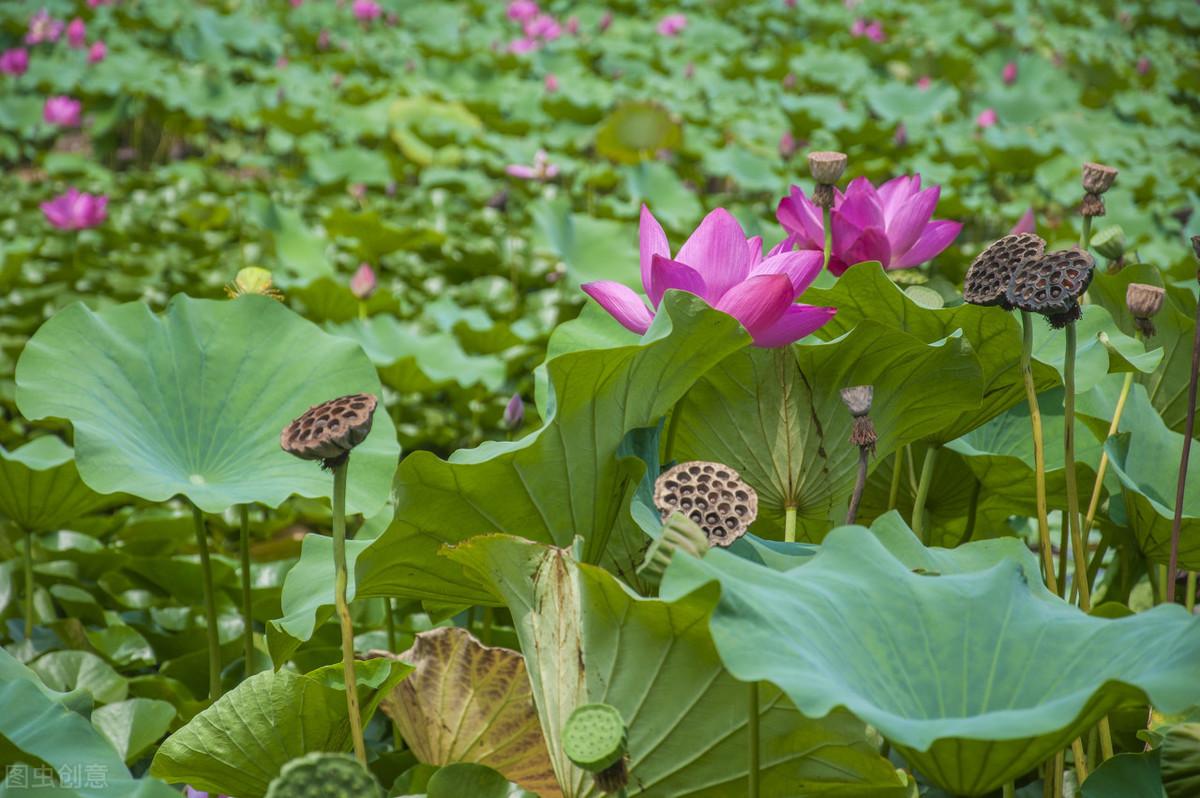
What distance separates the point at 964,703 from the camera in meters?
0.59

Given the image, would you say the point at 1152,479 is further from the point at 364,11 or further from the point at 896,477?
the point at 364,11

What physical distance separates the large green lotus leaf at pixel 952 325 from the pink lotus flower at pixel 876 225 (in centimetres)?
5

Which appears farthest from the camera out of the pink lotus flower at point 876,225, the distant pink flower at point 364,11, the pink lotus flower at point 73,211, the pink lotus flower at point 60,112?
the distant pink flower at point 364,11

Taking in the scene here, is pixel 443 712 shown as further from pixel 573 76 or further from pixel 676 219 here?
pixel 573 76

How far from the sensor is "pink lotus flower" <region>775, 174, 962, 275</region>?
92 centimetres

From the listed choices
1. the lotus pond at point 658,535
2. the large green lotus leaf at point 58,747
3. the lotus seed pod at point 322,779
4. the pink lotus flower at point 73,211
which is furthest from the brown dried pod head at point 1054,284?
the pink lotus flower at point 73,211

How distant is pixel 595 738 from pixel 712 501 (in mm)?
152

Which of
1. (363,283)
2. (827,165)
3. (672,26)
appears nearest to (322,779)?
(827,165)

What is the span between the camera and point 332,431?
60 cm

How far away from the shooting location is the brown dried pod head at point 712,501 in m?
0.61

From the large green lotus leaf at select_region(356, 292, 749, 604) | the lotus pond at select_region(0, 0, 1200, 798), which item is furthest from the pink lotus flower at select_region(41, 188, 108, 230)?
the large green lotus leaf at select_region(356, 292, 749, 604)

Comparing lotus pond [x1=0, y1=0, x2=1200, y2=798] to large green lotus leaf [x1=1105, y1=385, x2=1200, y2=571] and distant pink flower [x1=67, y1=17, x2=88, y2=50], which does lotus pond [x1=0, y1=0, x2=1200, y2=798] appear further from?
distant pink flower [x1=67, y1=17, x2=88, y2=50]

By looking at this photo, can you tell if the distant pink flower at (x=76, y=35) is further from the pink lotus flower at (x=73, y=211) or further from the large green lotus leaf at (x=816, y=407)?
the large green lotus leaf at (x=816, y=407)

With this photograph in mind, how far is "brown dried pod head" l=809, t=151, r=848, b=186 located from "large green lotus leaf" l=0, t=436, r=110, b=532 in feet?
2.64
